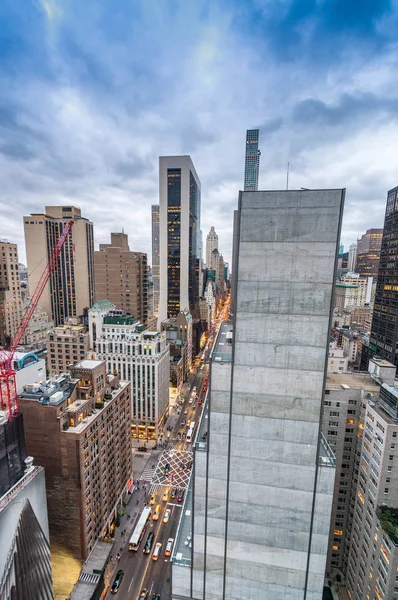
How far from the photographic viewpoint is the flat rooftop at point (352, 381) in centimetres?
5947

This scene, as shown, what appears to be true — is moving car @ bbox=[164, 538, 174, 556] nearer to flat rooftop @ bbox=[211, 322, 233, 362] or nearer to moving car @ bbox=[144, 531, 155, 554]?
moving car @ bbox=[144, 531, 155, 554]

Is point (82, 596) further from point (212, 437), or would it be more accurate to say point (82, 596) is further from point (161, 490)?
point (212, 437)

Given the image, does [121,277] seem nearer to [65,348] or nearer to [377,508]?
[65,348]

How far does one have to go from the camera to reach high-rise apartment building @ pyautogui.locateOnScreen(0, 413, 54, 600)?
40969 millimetres

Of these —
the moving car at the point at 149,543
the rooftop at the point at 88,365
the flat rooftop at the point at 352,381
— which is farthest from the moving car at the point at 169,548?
the flat rooftop at the point at 352,381

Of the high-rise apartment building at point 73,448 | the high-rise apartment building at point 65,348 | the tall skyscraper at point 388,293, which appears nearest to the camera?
the high-rise apartment building at point 73,448

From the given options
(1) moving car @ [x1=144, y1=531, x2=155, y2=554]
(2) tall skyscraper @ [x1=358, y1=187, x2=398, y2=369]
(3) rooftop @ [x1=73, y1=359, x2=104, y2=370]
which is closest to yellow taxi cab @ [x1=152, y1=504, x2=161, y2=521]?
(1) moving car @ [x1=144, y1=531, x2=155, y2=554]

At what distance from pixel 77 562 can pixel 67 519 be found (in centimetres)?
903

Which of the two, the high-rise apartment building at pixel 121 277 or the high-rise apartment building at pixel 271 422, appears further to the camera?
the high-rise apartment building at pixel 121 277

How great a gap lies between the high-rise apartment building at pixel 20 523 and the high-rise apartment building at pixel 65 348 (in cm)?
6755

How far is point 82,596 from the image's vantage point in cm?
5066

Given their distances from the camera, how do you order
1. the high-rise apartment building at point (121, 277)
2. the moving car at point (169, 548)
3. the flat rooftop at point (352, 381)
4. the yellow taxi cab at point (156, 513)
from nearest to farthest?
the flat rooftop at point (352, 381)
the moving car at point (169, 548)
the yellow taxi cab at point (156, 513)
the high-rise apartment building at point (121, 277)

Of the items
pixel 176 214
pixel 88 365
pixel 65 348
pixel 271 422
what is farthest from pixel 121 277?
pixel 271 422

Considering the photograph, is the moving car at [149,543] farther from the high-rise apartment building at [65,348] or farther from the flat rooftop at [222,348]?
the high-rise apartment building at [65,348]
